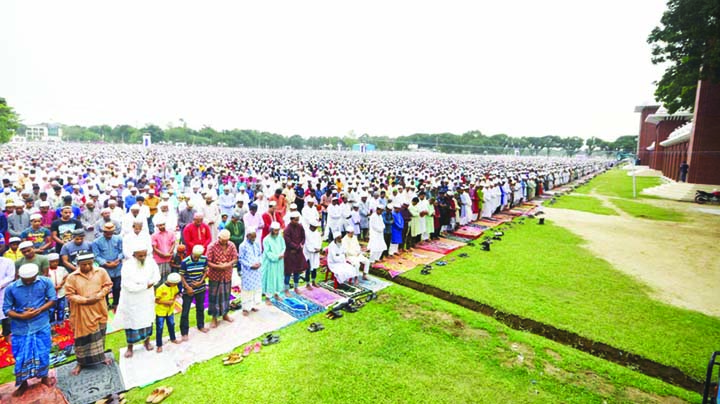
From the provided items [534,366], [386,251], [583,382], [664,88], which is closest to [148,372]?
[534,366]

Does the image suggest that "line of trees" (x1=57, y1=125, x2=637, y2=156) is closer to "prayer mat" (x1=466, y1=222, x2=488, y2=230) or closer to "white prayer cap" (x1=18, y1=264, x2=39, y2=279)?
"prayer mat" (x1=466, y1=222, x2=488, y2=230)

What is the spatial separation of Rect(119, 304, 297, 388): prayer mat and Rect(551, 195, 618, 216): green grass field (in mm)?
16681

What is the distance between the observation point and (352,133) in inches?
5384

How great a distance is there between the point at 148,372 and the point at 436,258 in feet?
22.1

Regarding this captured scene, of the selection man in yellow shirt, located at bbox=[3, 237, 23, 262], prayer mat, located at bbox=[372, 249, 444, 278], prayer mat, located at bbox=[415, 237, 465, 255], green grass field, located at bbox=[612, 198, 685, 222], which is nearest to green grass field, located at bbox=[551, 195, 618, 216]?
green grass field, located at bbox=[612, 198, 685, 222]

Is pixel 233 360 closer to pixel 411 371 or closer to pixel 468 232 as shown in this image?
pixel 411 371

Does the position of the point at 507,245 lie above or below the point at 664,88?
below

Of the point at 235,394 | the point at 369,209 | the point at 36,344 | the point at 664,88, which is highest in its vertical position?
the point at 664,88

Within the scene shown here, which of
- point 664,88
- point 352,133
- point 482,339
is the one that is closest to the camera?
point 482,339

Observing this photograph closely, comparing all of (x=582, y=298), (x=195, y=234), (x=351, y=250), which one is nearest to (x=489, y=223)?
(x=582, y=298)

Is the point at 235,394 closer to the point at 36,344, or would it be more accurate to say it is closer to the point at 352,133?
the point at 36,344

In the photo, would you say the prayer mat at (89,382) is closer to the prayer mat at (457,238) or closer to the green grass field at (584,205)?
the prayer mat at (457,238)

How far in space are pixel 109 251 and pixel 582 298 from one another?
8.22 metres

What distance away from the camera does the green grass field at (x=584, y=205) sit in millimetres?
17344
